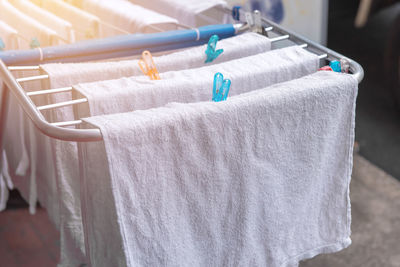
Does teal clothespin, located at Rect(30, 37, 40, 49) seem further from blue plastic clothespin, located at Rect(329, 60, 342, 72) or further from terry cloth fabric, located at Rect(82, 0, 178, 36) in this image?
blue plastic clothespin, located at Rect(329, 60, 342, 72)

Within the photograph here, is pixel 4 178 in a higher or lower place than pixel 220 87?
lower

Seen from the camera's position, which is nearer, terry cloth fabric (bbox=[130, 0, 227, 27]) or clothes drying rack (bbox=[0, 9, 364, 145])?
clothes drying rack (bbox=[0, 9, 364, 145])

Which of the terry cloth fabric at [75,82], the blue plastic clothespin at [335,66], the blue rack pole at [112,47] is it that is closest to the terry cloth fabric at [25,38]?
the blue rack pole at [112,47]

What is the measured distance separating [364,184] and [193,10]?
1366 mm

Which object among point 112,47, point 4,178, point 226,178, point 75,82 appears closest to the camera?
point 226,178

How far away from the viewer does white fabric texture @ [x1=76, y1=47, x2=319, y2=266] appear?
3.01 ft

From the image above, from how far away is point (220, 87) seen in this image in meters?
0.92

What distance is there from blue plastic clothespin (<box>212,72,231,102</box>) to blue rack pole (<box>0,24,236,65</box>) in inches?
10.7

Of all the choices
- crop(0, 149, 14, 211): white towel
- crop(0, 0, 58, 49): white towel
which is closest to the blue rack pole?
Result: crop(0, 0, 58, 49): white towel

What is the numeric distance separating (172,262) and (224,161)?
0.18m

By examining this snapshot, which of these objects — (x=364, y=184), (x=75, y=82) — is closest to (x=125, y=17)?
(x=75, y=82)

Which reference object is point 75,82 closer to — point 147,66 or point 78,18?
point 147,66

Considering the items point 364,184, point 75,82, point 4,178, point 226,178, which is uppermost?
point 75,82

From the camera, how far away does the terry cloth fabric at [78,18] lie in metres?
1.27
